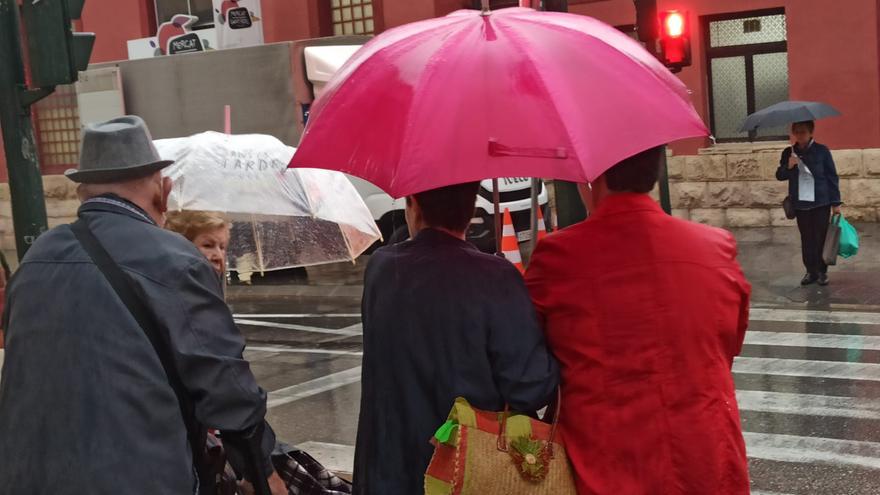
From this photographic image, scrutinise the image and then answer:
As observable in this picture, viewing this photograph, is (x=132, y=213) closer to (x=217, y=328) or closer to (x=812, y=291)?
(x=217, y=328)

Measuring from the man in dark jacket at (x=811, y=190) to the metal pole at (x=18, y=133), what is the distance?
947 cm

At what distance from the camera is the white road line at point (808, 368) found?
9.30m

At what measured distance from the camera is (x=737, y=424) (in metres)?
3.12

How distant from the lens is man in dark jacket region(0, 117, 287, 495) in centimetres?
313

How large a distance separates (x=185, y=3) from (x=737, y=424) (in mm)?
23349

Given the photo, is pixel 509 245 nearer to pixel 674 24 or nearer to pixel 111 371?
pixel 674 24

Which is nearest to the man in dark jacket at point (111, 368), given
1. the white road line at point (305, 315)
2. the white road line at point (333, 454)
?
the white road line at point (333, 454)

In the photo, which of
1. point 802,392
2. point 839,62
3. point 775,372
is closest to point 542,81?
point 802,392

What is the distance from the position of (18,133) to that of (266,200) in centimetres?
185

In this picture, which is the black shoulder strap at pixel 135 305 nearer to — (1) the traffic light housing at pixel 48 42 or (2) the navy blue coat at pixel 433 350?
(2) the navy blue coat at pixel 433 350

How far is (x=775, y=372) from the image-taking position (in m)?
9.60

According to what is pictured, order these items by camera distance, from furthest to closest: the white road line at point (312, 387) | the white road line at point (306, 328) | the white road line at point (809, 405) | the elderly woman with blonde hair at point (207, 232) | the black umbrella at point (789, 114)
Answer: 1. the black umbrella at point (789, 114)
2. the white road line at point (306, 328)
3. the white road line at point (312, 387)
4. the white road line at point (809, 405)
5. the elderly woman with blonde hair at point (207, 232)

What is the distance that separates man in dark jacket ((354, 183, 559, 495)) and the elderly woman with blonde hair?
1.56 meters

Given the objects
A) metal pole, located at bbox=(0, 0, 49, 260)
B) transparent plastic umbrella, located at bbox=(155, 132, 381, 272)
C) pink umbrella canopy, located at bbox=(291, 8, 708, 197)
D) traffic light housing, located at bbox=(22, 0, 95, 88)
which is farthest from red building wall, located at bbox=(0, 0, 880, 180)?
pink umbrella canopy, located at bbox=(291, 8, 708, 197)
